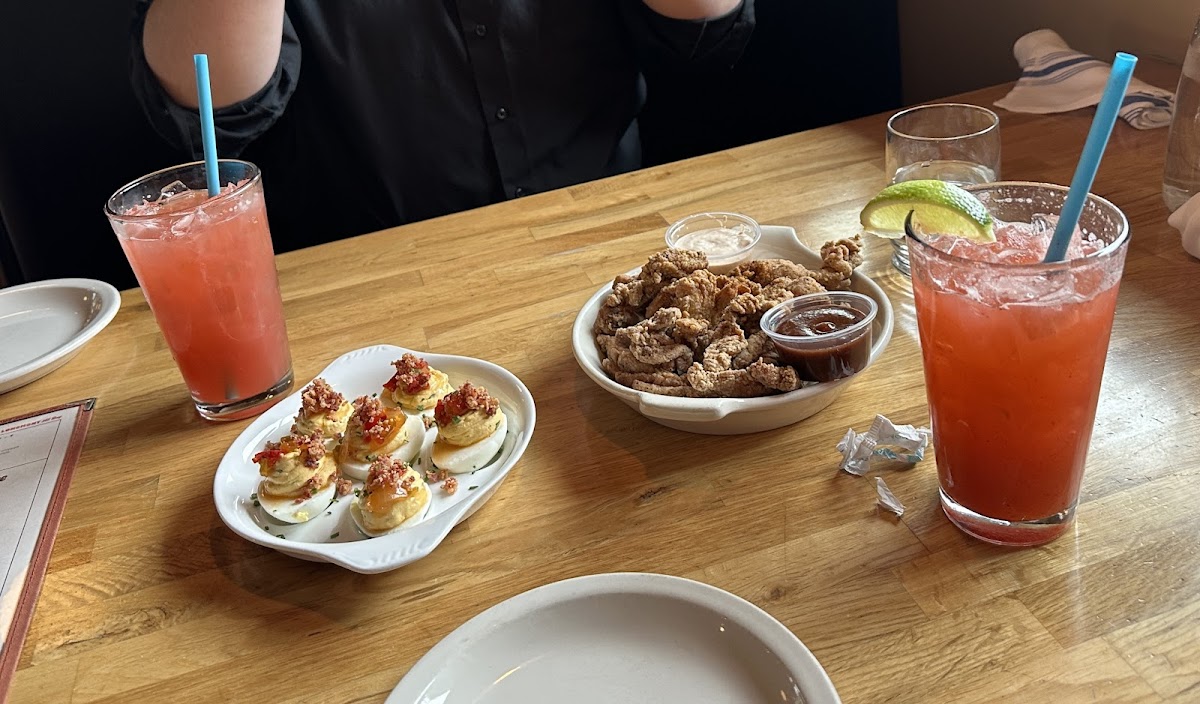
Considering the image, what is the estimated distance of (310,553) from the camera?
0.82m

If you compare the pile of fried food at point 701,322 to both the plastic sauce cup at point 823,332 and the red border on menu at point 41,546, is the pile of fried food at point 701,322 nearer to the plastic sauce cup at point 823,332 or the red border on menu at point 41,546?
the plastic sauce cup at point 823,332

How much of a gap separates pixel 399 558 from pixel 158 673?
0.22 metres

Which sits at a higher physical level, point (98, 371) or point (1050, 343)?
point (1050, 343)

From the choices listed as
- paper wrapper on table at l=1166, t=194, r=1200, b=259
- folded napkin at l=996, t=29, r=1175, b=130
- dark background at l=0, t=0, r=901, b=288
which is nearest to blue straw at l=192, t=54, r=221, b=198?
paper wrapper on table at l=1166, t=194, r=1200, b=259

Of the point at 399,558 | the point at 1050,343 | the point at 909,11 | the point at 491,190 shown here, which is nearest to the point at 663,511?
the point at 399,558

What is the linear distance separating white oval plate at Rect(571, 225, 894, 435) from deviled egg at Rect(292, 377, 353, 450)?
0.88 ft

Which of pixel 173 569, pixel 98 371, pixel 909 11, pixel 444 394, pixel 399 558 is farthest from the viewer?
pixel 909 11

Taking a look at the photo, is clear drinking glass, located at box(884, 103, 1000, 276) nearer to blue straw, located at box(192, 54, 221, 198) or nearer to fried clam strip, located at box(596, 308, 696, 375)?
fried clam strip, located at box(596, 308, 696, 375)

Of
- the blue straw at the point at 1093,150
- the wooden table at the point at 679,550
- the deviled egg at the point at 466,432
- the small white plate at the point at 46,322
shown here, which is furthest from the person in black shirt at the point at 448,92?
the blue straw at the point at 1093,150

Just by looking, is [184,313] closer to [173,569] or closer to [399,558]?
[173,569]

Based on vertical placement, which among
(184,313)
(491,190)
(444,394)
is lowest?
(491,190)

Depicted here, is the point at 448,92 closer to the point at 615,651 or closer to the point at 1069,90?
the point at 1069,90

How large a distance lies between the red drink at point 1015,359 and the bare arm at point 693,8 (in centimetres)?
112

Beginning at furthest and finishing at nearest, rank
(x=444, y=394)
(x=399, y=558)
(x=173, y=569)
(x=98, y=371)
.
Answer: (x=98, y=371), (x=444, y=394), (x=173, y=569), (x=399, y=558)
